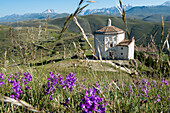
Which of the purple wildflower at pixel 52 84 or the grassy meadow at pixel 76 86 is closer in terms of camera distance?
the grassy meadow at pixel 76 86

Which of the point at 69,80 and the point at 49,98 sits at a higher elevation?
the point at 69,80

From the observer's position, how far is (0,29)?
140 m

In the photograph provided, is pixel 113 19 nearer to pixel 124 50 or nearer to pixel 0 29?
pixel 0 29

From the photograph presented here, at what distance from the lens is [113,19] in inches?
7397

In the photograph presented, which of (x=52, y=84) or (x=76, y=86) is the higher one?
(x=52, y=84)

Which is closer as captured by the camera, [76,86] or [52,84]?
[52,84]

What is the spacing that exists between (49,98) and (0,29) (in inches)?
6297

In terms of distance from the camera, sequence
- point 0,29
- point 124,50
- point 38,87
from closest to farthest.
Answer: point 38,87
point 124,50
point 0,29

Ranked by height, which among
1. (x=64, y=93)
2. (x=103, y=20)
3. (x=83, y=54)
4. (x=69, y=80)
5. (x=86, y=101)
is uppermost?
(x=103, y=20)

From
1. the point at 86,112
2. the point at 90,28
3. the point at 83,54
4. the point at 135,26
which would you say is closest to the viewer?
the point at 86,112

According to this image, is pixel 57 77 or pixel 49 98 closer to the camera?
pixel 49 98

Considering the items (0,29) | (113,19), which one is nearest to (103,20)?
(113,19)

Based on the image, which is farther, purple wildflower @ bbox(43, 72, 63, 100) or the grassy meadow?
purple wildflower @ bbox(43, 72, 63, 100)

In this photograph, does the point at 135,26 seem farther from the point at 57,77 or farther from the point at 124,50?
the point at 57,77
